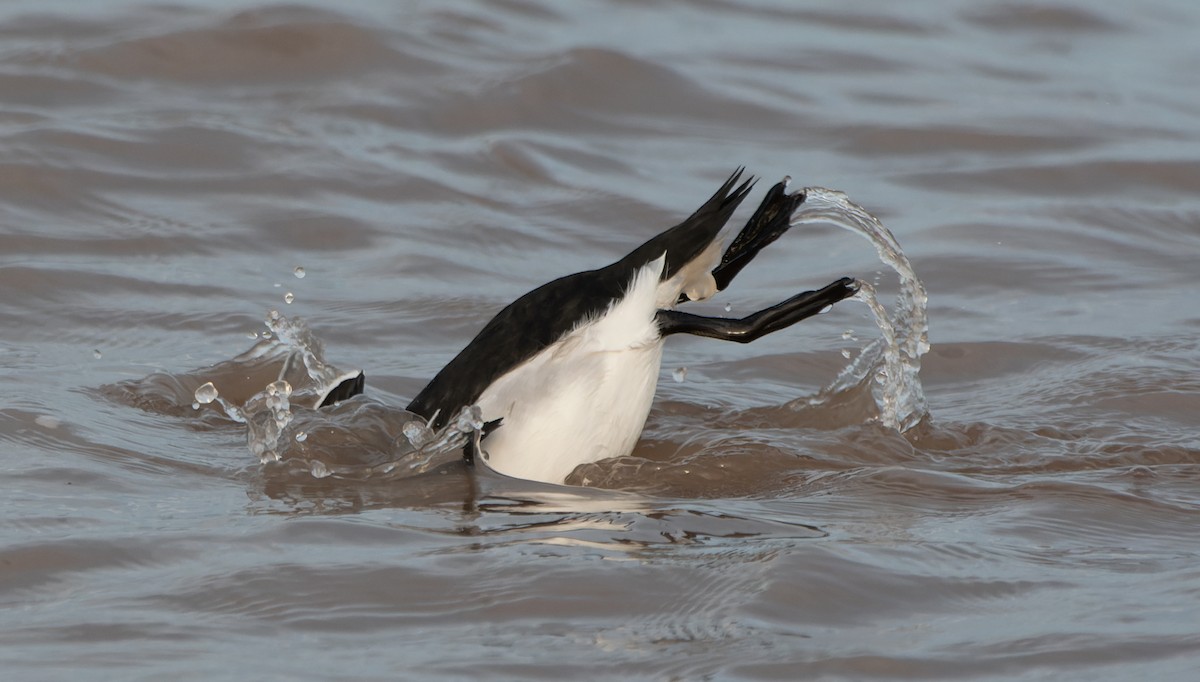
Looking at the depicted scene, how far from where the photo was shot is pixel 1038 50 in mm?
10164

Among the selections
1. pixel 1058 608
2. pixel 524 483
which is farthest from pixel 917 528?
pixel 524 483

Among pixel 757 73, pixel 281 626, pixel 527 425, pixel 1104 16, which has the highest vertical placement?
pixel 1104 16

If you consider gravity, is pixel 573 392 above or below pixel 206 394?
above

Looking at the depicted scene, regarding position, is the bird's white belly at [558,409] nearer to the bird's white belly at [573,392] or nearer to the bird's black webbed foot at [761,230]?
the bird's white belly at [573,392]

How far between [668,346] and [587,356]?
184 centimetres

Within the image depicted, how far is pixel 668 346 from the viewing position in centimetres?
587

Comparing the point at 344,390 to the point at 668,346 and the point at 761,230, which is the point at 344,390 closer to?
the point at 761,230

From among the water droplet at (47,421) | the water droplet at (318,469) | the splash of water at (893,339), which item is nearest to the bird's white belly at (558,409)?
the water droplet at (318,469)

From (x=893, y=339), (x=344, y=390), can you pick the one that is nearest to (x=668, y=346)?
(x=893, y=339)

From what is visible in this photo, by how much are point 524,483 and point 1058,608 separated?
1.33 m

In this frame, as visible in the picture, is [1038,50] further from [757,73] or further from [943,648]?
[943,648]

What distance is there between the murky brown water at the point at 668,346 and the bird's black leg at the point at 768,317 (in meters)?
0.38

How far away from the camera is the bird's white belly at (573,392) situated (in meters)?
4.04

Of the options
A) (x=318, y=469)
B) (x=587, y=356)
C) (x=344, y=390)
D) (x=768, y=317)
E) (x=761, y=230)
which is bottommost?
(x=318, y=469)
